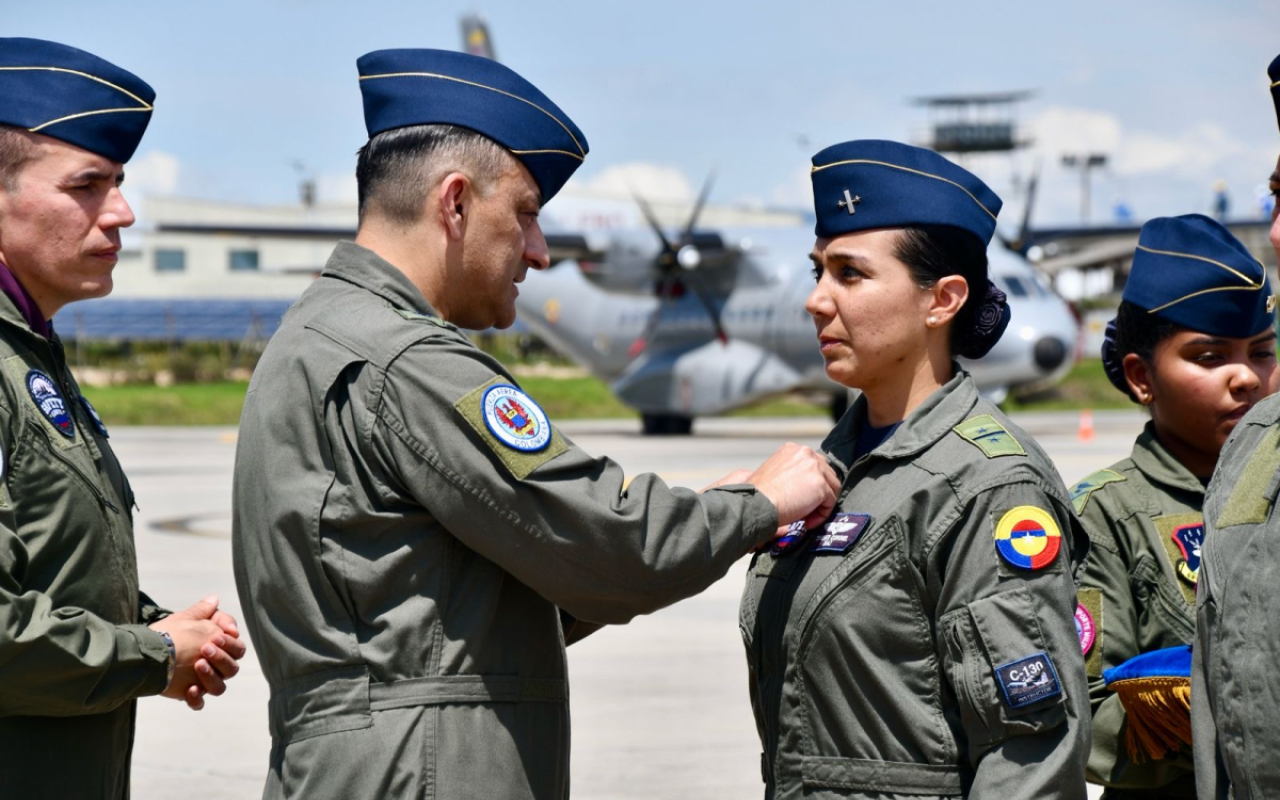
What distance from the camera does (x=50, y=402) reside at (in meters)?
2.51

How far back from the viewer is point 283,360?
225 centimetres

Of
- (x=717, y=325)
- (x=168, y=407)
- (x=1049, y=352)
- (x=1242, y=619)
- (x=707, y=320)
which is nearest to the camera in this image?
(x=1242, y=619)

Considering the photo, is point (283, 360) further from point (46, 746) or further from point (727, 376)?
point (727, 376)

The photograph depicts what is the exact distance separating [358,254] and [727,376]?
21.1 metres

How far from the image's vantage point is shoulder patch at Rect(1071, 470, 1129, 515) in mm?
2838

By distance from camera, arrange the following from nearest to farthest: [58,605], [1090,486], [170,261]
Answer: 1. [58,605]
2. [1090,486]
3. [170,261]

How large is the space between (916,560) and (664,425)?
2310 cm

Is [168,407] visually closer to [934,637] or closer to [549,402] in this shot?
[549,402]

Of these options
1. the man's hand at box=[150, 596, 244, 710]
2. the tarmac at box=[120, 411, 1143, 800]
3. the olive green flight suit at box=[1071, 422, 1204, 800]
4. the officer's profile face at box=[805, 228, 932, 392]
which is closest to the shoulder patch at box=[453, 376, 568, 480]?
the officer's profile face at box=[805, 228, 932, 392]

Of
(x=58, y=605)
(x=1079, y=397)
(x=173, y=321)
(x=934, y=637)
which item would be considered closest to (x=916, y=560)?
(x=934, y=637)

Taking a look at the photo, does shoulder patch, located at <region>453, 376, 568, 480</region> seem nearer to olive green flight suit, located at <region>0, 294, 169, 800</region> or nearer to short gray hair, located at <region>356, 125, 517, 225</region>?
A: short gray hair, located at <region>356, 125, 517, 225</region>

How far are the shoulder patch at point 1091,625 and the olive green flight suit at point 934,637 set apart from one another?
357 mm

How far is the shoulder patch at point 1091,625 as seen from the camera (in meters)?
2.61

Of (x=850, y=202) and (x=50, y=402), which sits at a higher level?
(x=850, y=202)
